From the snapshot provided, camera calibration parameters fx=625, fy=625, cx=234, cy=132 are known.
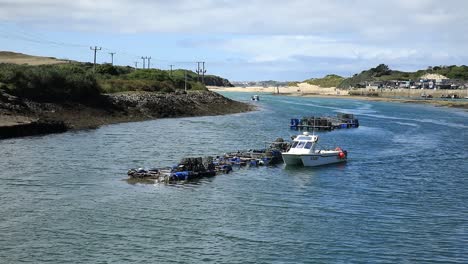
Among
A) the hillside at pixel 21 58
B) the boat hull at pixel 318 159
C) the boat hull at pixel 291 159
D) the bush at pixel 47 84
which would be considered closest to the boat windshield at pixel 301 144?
the boat hull at pixel 318 159

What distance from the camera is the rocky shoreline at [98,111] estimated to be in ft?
224

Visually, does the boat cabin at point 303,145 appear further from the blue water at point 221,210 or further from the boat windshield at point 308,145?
the blue water at point 221,210

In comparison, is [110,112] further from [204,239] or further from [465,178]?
[204,239]

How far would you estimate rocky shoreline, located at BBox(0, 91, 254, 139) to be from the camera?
68188mm

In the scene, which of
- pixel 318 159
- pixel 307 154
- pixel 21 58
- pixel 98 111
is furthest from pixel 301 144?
pixel 21 58

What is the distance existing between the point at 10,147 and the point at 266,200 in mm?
27572

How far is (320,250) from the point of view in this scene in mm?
29766

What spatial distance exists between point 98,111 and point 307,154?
4306cm

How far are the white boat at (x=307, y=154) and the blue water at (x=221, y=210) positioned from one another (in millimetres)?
1073

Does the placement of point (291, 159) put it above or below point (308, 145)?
below

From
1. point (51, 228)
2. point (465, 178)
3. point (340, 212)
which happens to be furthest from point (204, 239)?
point (465, 178)

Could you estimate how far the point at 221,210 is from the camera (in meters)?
36.6

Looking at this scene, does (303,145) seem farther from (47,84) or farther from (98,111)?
(47,84)

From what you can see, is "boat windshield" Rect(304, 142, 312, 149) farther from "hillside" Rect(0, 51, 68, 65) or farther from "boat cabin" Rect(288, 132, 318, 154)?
"hillside" Rect(0, 51, 68, 65)
